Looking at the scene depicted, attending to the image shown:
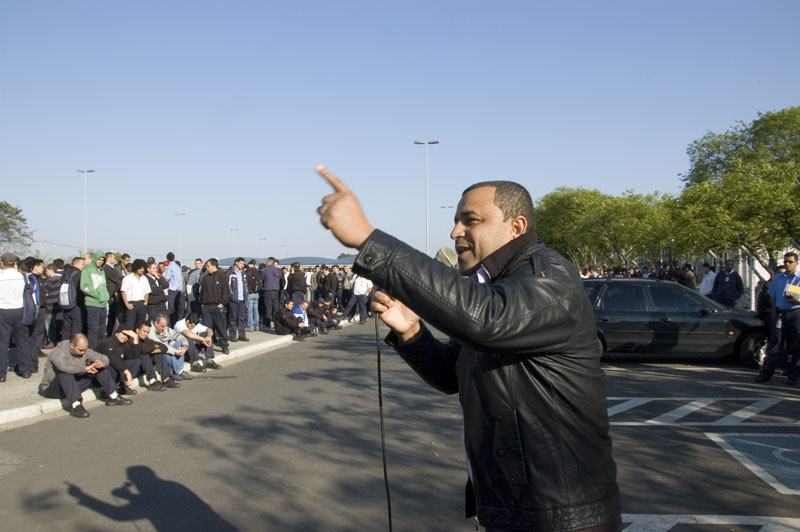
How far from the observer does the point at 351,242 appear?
1.69 m

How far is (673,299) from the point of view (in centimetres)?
1330

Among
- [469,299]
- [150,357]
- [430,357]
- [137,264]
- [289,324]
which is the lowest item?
[289,324]

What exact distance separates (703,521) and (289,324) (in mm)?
15126

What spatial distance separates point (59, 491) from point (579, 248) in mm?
62766

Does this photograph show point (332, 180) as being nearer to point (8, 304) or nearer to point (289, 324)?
point (8, 304)

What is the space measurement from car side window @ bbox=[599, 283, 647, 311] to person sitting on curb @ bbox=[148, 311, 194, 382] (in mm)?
7579

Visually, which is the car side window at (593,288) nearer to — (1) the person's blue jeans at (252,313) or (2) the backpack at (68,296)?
(2) the backpack at (68,296)

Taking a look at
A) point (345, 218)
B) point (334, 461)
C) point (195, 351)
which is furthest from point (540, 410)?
point (195, 351)

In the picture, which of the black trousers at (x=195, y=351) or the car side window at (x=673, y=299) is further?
the car side window at (x=673, y=299)

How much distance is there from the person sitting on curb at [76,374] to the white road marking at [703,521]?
22.1 feet

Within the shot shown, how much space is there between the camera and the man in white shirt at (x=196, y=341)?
1256 centimetres

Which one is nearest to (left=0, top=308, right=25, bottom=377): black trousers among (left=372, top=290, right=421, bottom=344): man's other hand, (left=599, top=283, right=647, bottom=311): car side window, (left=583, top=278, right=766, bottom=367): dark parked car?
(left=583, top=278, right=766, bottom=367): dark parked car

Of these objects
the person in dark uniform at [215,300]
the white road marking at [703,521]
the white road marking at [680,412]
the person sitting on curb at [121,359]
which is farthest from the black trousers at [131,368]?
the white road marking at [703,521]

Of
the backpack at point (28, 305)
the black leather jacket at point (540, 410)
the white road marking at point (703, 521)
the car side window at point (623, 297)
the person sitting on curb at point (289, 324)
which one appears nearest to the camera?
the black leather jacket at point (540, 410)
